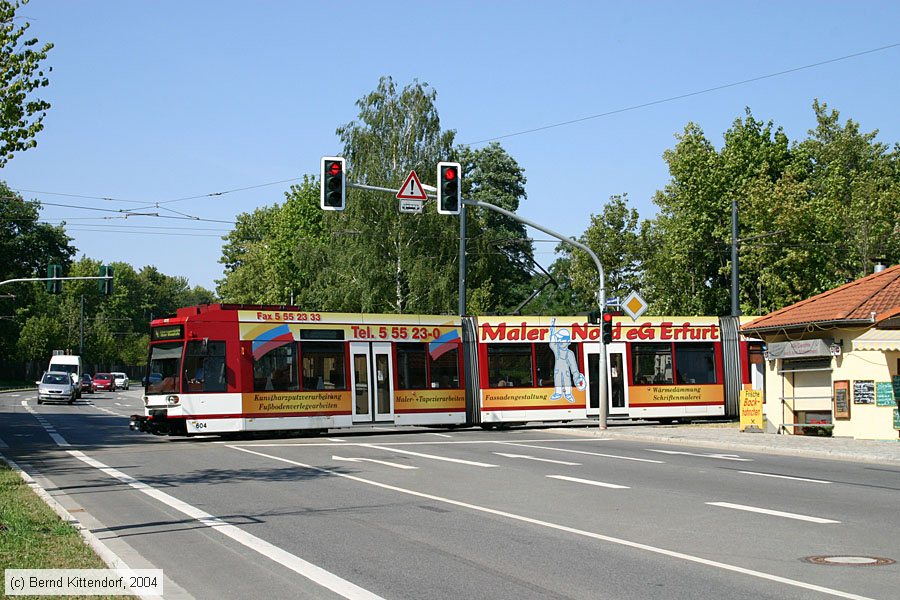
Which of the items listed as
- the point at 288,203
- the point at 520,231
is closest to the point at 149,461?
the point at 288,203

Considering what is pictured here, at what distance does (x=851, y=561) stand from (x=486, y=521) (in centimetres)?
420

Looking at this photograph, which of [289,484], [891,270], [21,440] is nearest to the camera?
[289,484]

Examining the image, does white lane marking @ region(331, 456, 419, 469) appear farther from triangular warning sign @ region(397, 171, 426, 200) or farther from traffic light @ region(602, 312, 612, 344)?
traffic light @ region(602, 312, 612, 344)

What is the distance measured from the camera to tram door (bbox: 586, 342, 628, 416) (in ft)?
112

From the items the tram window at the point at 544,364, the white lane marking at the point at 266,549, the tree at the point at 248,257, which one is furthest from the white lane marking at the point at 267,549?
the tree at the point at 248,257

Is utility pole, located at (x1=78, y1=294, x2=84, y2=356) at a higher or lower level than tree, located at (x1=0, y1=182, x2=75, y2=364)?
lower

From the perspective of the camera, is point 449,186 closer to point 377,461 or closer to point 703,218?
point 377,461

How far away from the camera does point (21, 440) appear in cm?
→ 2748

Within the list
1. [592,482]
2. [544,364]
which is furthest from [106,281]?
[592,482]

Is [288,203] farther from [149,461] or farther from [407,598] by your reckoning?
[407,598]

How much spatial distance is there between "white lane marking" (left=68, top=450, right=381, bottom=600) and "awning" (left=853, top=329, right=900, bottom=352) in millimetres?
17918

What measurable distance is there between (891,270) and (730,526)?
20.6 meters

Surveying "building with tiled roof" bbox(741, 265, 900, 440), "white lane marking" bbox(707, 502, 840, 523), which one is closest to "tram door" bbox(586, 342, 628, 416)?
"building with tiled roof" bbox(741, 265, 900, 440)

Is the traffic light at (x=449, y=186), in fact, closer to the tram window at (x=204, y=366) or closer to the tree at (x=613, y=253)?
the tram window at (x=204, y=366)
